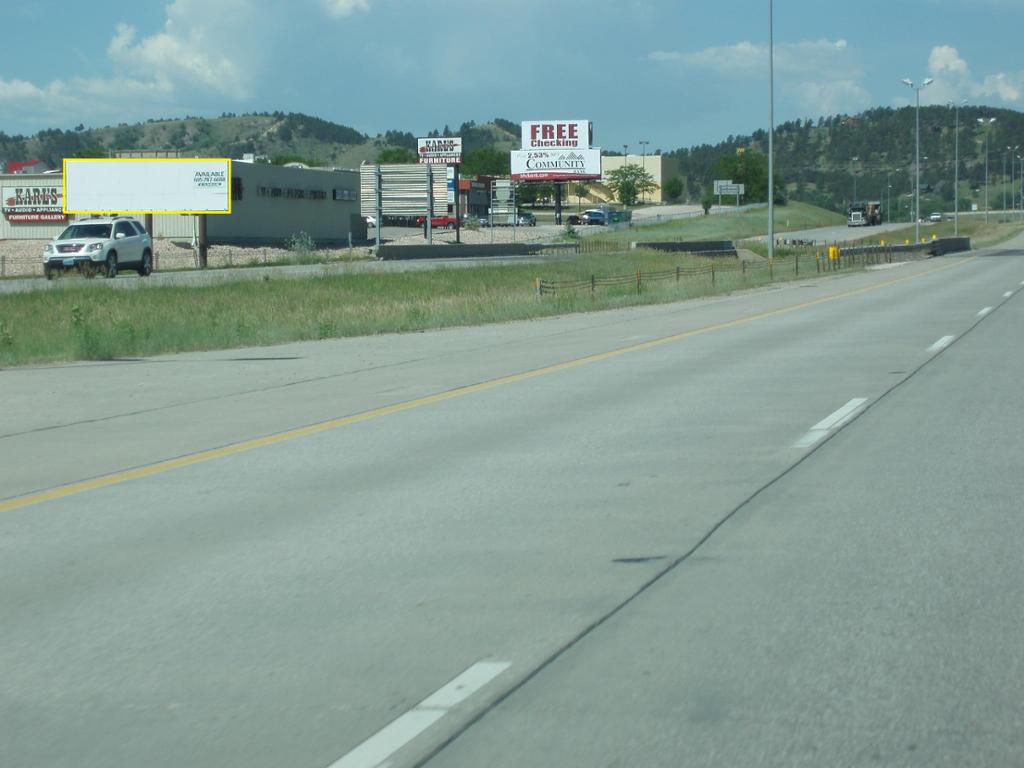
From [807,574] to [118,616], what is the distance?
11.9 ft

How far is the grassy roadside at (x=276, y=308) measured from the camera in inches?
1005

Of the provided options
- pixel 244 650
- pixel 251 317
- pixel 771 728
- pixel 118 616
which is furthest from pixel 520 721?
pixel 251 317

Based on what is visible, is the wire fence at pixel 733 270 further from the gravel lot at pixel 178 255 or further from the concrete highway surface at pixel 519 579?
the concrete highway surface at pixel 519 579

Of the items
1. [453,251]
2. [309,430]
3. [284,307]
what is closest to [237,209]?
[453,251]

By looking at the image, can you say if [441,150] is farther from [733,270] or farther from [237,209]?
[733,270]

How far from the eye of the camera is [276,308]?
121 ft

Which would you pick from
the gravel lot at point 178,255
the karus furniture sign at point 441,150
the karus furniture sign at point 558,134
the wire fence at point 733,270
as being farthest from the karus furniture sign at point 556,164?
the wire fence at point 733,270

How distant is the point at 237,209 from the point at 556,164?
2142 inches

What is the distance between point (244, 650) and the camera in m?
6.27

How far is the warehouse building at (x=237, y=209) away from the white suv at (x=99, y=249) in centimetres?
3268

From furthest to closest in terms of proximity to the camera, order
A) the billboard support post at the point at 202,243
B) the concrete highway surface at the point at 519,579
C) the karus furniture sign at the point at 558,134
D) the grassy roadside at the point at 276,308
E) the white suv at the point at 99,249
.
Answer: the karus furniture sign at the point at 558,134, the billboard support post at the point at 202,243, the white suv at the point at 99,249, the grassy roadside at the point at 276,308, the concrete highway surface at the point at 519,579

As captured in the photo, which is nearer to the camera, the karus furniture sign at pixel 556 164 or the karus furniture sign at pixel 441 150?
the karus furniture sign at pixel 441 150

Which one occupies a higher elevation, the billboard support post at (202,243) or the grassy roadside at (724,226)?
the grassy roadside at (724,226)

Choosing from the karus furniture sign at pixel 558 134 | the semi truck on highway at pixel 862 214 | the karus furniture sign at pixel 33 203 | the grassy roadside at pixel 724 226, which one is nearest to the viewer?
the karus furniture sign at pixel 33 203
